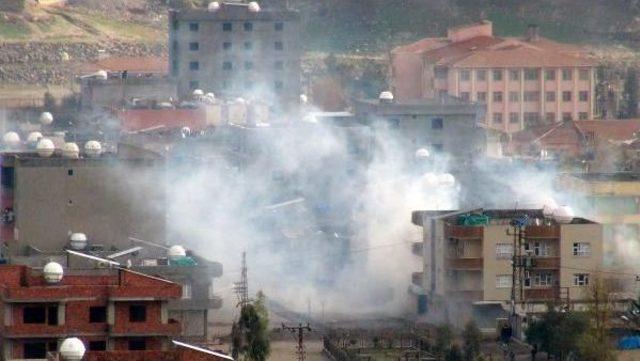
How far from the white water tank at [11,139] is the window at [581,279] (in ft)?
40.4

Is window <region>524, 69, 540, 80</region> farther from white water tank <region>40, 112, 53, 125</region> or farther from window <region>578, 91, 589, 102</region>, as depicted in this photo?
white water tank <region>40, 112, 53, 125</region>

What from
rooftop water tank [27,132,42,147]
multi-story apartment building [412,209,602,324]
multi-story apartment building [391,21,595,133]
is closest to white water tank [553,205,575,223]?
multi-story apartment building [412,209,602,324]

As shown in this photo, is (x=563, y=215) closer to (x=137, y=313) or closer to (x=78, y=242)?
(x=78, y=242)

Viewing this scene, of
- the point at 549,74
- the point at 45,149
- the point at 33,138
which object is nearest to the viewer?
the point at 45,149

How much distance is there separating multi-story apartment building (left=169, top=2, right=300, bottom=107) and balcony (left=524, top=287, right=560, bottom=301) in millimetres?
27934

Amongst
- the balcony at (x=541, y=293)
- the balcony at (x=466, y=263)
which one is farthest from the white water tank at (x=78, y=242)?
the balcony at (x=541, y=293)

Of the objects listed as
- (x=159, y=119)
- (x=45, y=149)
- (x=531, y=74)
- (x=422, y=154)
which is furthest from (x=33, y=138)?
Result: (x=531, y=74)

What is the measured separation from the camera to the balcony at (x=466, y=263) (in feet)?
169

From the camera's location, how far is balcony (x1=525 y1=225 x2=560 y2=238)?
51.3 metres

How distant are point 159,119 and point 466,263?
17.6 meters

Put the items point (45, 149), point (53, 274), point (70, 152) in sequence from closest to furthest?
point (53, 274) → point (70, 152) → point (45, 149)

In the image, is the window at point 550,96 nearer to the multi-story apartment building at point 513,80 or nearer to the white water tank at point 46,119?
the multi-story apartment building at point 513,80

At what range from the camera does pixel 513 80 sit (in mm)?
84750

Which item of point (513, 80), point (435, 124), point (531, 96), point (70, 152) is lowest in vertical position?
point (70, 152)
